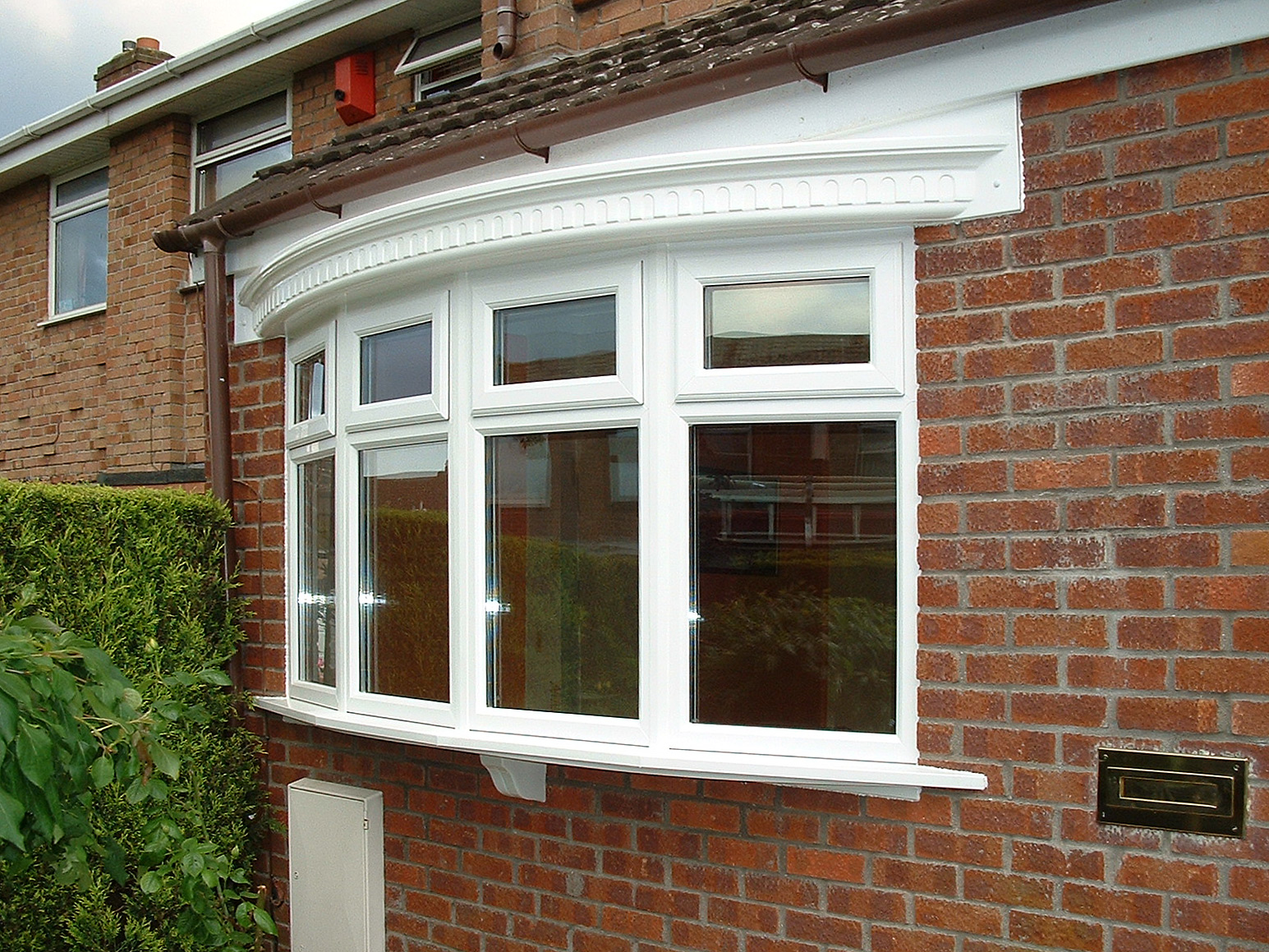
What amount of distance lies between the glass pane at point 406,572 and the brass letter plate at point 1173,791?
2207mm

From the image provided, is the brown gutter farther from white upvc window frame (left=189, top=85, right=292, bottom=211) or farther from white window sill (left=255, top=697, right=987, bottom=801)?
white upvc window frame (left=189, top=85, right=292, bottom=211)

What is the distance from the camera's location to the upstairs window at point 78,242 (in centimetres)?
947

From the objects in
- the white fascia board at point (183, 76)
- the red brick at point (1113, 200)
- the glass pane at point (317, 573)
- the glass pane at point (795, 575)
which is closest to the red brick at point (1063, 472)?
the glass pane at point (795, 575)

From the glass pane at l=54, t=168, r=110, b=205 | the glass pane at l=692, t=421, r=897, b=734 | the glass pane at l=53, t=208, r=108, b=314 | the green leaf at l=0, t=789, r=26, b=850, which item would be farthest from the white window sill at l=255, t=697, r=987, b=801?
the glass pane at l=54, t=168, r=110, b=205

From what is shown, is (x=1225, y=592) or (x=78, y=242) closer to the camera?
(x=1225, y=592)

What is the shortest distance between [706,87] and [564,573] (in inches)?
63.5

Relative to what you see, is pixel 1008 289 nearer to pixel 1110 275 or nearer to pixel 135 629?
pixel 1110 275

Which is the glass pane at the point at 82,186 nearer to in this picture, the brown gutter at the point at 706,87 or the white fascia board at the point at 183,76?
the white fascia board at the point at 183,76

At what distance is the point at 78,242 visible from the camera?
9664 millimetres

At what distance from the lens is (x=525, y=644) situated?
3.74 metres

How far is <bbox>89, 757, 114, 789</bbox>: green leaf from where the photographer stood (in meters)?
2.85

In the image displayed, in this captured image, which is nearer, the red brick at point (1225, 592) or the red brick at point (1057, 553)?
the red brick at point (1225, 592)

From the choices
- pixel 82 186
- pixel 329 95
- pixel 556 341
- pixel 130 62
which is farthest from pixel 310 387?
pixel 130 62

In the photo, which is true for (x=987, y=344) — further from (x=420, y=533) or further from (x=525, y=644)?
(x=420, y=533)
